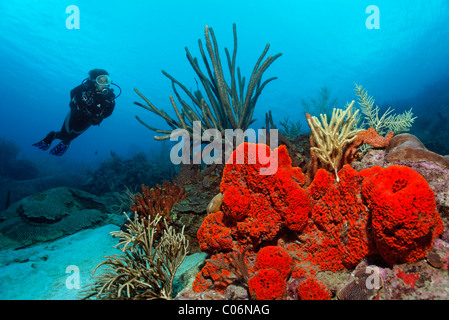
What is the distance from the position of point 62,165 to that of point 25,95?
2439 inches

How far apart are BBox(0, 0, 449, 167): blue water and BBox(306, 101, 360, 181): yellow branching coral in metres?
27.1

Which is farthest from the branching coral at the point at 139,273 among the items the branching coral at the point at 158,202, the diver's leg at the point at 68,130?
the diver's leg at the point at 68,130

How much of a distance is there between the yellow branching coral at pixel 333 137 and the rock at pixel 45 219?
5917 mm

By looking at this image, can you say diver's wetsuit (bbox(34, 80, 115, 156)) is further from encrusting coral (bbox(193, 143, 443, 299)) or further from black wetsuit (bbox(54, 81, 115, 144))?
encrusting coral (bbox(193, 143, 443, 299))

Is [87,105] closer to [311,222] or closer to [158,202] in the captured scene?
[158,202]

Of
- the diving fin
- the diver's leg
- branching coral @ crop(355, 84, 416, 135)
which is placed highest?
the diver's leg

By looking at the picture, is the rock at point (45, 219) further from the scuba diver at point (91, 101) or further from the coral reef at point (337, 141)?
the coral reef at point (337, 141)

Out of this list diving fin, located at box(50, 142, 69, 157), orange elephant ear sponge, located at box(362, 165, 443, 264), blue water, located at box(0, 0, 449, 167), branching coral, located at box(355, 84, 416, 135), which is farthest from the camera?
blue water, located at box(0, 0, 449, 167)

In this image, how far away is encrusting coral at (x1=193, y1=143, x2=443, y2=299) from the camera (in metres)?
1.36

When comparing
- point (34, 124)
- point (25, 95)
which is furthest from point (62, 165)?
point (34, 124)

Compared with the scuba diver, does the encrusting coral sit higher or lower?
lower

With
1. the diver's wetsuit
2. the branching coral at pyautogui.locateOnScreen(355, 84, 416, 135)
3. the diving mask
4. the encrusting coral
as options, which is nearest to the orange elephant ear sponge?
the encrusting coral

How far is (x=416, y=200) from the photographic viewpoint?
128 cm

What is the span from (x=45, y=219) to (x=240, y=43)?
52.4 meters
